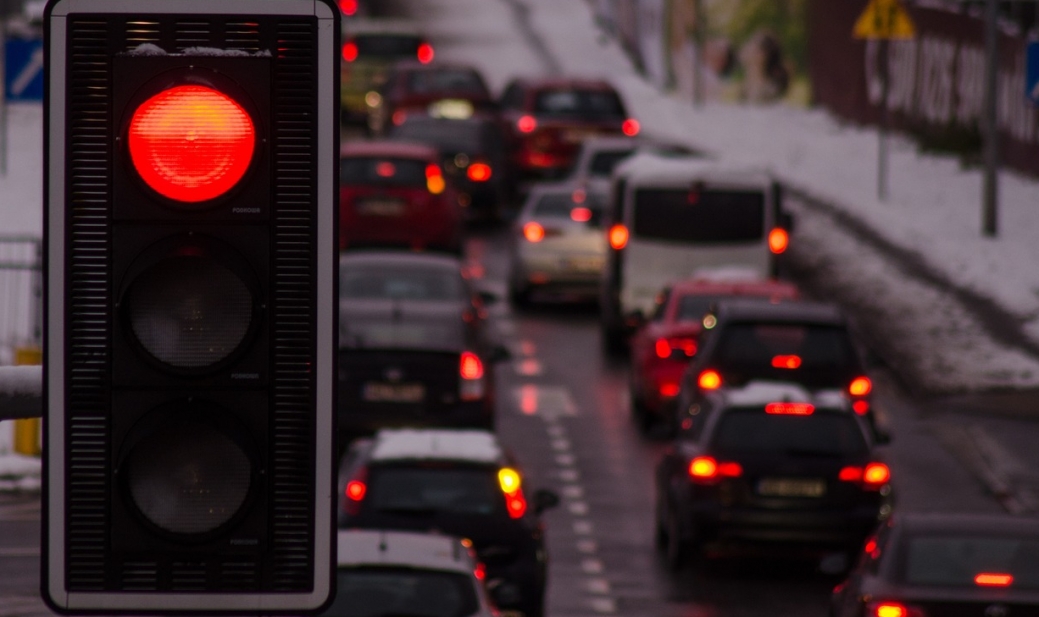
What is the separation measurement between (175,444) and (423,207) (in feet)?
90.9

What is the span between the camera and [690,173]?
27.1 meters

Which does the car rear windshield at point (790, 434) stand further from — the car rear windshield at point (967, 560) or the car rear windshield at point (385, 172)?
the car rear windshield at point (385, 172)

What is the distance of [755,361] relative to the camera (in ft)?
72.6

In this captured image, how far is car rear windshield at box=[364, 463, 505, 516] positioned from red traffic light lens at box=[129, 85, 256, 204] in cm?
1208

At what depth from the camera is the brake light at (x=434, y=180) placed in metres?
31.9

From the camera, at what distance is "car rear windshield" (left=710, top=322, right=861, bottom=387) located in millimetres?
21953

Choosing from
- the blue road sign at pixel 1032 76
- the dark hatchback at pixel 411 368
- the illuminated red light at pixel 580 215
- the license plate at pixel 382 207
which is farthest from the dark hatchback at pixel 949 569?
the license plate at pixel 382 207

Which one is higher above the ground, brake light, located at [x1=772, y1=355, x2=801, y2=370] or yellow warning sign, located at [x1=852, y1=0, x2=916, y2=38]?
yellow warning sign, located at [x1=852, y1=0, x2=916, y2=38]

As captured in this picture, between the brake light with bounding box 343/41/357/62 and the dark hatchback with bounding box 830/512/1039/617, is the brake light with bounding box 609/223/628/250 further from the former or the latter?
the brake light with bounding box 343/41/357/62

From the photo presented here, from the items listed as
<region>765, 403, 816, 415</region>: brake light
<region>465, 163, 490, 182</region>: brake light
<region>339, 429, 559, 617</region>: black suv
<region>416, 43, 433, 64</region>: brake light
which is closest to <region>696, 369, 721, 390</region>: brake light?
<region>765, 403, 816, 415</region>: brake light

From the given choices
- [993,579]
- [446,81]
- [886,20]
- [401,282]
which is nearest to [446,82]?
[446,81]

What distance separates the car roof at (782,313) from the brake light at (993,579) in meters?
9.03

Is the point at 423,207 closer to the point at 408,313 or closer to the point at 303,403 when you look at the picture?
the point at 408,313

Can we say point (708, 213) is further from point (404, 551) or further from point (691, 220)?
point (404, 551)
